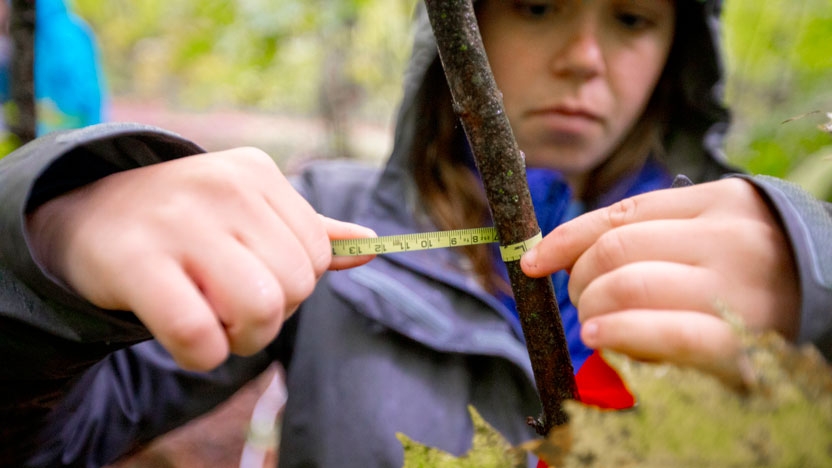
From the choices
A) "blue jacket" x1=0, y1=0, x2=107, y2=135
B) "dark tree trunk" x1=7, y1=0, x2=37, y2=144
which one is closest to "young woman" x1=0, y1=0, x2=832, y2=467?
"dark tree trunk" x1=7, y1=0, x2=37, y2=144

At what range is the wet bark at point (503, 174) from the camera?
46 centimetres

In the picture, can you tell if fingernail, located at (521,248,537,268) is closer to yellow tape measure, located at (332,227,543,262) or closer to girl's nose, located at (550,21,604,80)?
yellow tape measure, located at (332,227,543,262)

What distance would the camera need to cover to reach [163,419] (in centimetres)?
141

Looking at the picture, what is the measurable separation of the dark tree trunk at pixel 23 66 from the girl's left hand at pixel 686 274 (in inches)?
35.7

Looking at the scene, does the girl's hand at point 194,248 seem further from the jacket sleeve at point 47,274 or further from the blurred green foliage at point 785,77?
the blurred green foliage at point 785,77

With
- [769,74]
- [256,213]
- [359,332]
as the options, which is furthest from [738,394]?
[769,74]

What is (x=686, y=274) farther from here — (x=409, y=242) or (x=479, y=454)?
(x=409, y=242)

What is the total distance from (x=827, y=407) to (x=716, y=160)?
1.64 m

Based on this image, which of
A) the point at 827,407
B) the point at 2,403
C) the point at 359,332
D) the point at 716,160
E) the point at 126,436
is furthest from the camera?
the point at 716,160

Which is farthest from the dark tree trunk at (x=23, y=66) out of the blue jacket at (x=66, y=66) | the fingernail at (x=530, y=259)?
the blue jacket at (x=66, y=66)

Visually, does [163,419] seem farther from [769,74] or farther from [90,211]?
[769,74]

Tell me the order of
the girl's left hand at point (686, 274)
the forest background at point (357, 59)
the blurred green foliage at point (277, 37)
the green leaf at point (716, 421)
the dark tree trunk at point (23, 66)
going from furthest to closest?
the blurred green foliage at point (277, 37) → the forest background at point (357, 59) → the dark tree trunk at point (23, 66) → the girl's left hand at point (686, 274) → the green leaf at point (716, 421)

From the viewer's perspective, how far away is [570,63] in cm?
131

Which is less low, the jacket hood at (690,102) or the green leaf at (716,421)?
the green leaf at (716,421)
